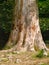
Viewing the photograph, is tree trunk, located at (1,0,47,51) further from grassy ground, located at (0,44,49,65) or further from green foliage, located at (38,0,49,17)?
green foliage, located at (38,0,49,17)

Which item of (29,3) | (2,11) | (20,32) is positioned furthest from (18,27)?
(2,11)

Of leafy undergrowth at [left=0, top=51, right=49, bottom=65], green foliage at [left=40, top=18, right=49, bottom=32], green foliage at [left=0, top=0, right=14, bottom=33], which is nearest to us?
leafy undergrowth at [left=0, top=51, right=49, bottom=65]

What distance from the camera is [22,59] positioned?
10.2 m

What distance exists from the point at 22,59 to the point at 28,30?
209cm

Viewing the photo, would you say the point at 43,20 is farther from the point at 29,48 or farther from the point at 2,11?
the point at 29,48

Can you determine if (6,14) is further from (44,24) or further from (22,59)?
(22,59)

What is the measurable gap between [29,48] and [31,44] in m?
0.18

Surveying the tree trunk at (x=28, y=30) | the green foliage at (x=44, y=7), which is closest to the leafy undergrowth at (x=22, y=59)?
the tree trunk at (x=28, y=30)

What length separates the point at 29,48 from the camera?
11.8 meters

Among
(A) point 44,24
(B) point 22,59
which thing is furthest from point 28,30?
(A) point 44,24

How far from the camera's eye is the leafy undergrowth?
958 centimetres

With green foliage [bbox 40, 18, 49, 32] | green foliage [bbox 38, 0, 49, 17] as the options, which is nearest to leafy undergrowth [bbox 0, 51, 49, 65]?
green foliage [bbox 40, 18, 49, 32]

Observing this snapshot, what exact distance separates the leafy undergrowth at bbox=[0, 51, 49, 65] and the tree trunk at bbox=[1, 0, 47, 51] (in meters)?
0.71

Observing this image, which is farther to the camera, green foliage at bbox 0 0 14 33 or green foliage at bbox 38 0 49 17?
green foliage at bbox 38 0 49 17
